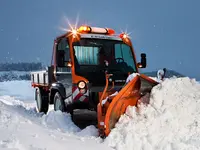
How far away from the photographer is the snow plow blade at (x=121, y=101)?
178 inches

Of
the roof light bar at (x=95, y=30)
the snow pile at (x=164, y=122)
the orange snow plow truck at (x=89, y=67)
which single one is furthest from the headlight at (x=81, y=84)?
the snow pile at (x=164, y=122)

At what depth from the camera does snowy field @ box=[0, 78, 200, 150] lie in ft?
12.3

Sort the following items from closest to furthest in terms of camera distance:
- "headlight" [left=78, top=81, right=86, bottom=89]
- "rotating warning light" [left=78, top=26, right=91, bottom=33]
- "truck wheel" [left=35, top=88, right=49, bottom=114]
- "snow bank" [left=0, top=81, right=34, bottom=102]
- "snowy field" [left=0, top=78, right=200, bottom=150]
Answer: "snowy field" [left=0, top=78, right=200, bottom=150]
"headlight" [left=78, top=81, right=86, bottom=89]
"rotating warning light" [left=78, top=26, right=91, bottom=33]
"truck wheel" [left=35, top=88, right=49, bottom=114]
"snow bank" [left=0, top=81, right=34, bottom=102]

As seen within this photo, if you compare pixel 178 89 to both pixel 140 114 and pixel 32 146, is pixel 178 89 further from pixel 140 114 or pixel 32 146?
pixel 32 146

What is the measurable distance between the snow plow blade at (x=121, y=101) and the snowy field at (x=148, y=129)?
17 cm

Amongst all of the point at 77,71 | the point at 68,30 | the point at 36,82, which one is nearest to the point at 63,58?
the point at 77,71

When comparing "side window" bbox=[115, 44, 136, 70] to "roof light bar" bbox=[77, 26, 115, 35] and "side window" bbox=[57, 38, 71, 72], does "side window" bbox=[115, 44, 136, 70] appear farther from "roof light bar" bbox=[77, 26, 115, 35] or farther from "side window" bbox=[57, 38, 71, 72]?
"side window" bbox=[57, 38, 71, 72]

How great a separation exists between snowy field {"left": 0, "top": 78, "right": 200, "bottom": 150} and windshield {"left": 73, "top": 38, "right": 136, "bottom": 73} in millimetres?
1965

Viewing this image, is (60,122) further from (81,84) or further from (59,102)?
(59,102)

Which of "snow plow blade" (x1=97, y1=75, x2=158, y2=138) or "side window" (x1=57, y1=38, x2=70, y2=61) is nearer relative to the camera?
"snow plow blade" (x1=97, y1=75, x2=158, y2=138)

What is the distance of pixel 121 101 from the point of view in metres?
4.65

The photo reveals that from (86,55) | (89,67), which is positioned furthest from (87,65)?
(86,55)

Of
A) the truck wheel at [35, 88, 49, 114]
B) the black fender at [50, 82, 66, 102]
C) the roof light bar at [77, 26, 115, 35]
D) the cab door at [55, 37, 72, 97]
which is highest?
the roof light bar at [77, 26, 115, 35]

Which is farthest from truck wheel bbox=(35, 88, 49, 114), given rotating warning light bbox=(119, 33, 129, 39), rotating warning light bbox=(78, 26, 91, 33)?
rotating warning light bbox=(119, 33, 129, 39)
